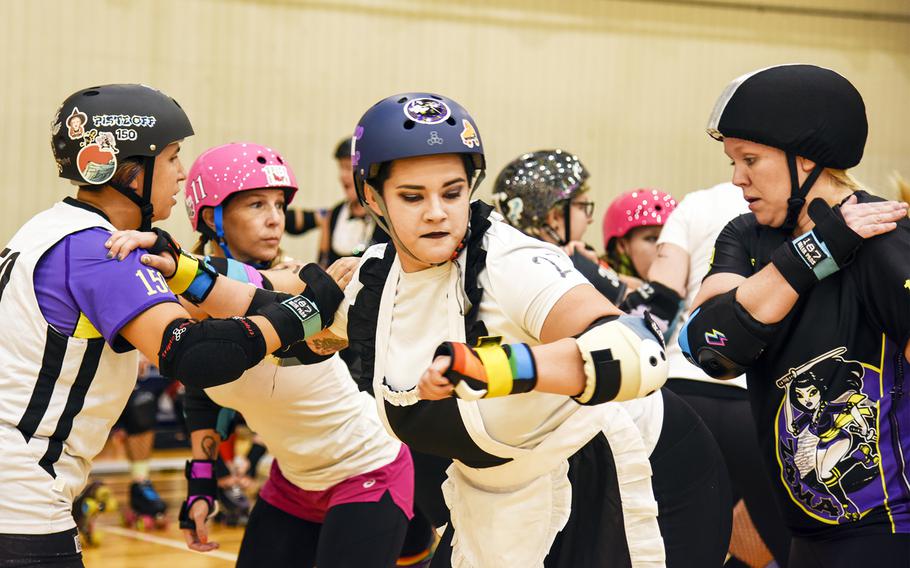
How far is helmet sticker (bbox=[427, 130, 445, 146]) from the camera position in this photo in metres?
2.66

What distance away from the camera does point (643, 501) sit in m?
2.95

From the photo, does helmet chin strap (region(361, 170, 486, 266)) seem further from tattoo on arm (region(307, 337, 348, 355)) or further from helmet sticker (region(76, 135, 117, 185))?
helmet sticker (region(76, 135, 117, 185))

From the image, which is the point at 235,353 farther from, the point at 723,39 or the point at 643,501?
the point at 723,39

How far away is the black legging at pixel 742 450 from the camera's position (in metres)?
3.95

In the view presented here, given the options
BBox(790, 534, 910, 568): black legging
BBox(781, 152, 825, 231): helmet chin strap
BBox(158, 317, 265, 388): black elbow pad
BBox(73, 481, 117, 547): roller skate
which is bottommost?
BBox(73, 481, 117, 547): roller skate

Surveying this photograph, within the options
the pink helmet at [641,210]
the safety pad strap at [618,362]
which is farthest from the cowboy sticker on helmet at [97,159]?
the pink helmet at [641,210]

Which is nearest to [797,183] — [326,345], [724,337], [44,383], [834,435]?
[724,337]

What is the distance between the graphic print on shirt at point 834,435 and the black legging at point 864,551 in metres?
0.06

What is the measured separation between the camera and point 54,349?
280cm

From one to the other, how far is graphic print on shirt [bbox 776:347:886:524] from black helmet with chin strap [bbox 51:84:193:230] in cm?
186

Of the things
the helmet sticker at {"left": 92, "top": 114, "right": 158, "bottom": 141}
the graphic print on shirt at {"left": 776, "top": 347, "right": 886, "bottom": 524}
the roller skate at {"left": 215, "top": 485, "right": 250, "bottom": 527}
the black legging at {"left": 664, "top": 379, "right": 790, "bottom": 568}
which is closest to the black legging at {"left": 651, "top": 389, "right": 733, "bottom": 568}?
the graphic print on shirt at {"left": 776, "top": 347, "right": 886, "bottom": 524}

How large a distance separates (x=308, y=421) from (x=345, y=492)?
29cm

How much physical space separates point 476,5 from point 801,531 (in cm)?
913

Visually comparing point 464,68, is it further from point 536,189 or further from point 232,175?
point 232,175
